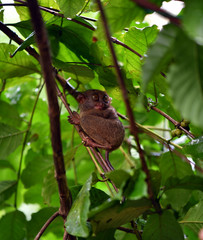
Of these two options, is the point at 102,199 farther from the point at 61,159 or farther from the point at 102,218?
the point at 61,159

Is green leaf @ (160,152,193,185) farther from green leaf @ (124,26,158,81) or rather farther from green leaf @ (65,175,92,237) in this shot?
green leaf @ (65,175,92,237)

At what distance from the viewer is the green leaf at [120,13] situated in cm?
106

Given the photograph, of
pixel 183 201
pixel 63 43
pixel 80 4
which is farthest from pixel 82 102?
pixel 183 201

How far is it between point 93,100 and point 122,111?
75cm

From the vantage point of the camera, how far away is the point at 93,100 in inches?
75.1

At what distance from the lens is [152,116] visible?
2.56 m

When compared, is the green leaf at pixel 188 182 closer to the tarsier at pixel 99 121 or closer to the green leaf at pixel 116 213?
the green leaf at pixel 116 213

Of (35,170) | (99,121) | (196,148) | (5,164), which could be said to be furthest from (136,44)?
(5,164)

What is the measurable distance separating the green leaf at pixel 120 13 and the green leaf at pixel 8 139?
109 centimetres

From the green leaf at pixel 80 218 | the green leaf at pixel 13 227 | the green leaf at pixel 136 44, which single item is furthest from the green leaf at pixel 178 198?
the green leaf at pixel 13 227

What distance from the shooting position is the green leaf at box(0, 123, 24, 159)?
76.2 inches

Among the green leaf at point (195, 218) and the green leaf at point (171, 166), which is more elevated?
the green leaf at point (171, 166)

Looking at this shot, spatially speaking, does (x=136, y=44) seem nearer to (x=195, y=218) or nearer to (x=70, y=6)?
(x=70, y=6)

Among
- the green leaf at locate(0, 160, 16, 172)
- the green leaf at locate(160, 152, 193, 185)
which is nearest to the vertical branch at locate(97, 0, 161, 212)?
the green leaf at locate(160, 152, 193, 185)
